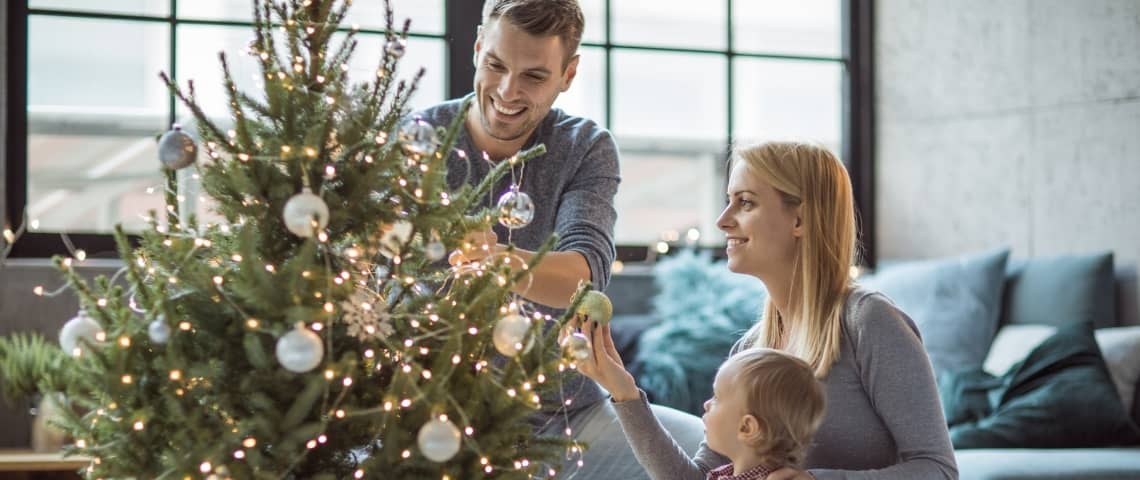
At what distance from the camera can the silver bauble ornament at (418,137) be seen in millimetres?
1568

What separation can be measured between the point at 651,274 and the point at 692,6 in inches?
42.2

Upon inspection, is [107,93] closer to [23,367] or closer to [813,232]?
[23,367]

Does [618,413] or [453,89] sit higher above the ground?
[453,89]

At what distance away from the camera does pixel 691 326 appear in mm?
4031

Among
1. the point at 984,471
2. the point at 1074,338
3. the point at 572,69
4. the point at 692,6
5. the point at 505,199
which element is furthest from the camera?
the point at 692,6

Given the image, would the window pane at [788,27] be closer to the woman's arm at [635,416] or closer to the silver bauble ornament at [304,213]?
the woman's arm at [635,416]

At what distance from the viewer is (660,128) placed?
478 cm

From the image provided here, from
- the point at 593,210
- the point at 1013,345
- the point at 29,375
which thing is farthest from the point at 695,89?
the point at 593,210

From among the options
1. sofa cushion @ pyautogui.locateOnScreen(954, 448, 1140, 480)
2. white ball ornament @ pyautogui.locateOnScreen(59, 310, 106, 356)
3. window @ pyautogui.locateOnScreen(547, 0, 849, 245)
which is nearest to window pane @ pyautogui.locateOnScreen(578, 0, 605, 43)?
window @ pyautogui.locateOnScreen(547, 0, 849, 245)

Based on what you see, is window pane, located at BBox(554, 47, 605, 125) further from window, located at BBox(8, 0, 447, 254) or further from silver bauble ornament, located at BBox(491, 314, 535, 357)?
silver bauble ornament, located at BBox(491, 314, 535, 357)

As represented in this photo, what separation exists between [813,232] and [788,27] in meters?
3.09

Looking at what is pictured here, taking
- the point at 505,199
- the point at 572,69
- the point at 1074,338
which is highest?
the point at 572,69

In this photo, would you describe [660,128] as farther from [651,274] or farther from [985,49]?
[985,49]

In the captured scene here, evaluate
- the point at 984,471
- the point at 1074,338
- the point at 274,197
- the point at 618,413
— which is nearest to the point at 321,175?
the point at 274,197
